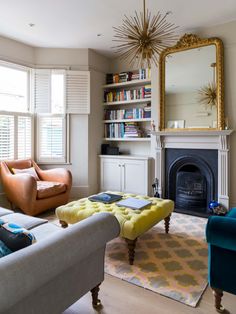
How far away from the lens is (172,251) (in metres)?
2.57

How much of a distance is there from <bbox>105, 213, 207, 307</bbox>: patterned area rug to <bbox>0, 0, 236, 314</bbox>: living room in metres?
0.02

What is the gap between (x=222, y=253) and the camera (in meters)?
1.58

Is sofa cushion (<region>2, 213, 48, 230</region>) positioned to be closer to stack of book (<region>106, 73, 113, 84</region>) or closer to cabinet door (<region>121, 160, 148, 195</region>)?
cabinet door (<region>121, 160, 148, 195</region>)

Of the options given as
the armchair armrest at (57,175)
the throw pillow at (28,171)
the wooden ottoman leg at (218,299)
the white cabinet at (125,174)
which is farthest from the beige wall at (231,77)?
the throw pillow at (28,171)

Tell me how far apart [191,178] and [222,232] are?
2.70 metres

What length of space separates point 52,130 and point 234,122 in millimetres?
3276

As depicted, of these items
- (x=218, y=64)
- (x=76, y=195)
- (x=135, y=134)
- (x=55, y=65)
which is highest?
(x=55, y=65)

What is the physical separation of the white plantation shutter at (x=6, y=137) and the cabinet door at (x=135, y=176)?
211 cm

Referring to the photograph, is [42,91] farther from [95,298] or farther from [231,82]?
[95,298]

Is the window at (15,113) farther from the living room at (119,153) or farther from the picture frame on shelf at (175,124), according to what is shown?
the picture frame on shelf at (175,124)

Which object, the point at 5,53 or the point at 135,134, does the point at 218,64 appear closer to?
the point at 135,134

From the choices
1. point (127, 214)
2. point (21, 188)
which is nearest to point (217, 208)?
point (127, 214)

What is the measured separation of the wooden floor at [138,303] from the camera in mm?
1688

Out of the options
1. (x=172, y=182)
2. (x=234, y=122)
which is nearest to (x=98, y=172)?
(x=172, y=182)
